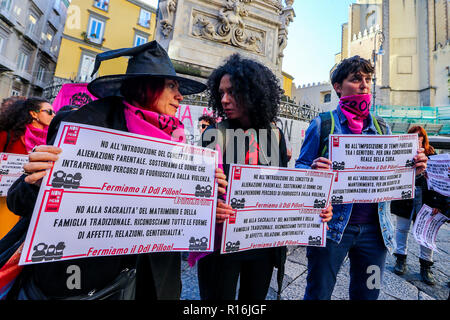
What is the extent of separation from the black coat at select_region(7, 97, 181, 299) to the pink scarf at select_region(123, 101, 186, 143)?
0.05 meters

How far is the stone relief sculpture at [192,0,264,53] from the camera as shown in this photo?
5934 mm

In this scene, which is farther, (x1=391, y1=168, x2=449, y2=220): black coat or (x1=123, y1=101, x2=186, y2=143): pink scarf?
(x1=391, y1=168, x2=449, y2=220): black coat

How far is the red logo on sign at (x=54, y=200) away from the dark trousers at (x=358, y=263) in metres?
1.60

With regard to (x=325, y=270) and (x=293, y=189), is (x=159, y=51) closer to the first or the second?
(x=293, y=189)

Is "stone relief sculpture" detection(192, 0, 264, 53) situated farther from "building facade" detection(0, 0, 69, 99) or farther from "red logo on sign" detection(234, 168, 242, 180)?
"building facade" detection(0, 0, 69, 99)

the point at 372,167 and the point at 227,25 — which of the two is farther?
the point at 227,25

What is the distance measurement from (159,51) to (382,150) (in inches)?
67.3

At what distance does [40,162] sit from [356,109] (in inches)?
80.1

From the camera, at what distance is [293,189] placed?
1452 millimetres

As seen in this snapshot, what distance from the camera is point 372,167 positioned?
1570 millimetres

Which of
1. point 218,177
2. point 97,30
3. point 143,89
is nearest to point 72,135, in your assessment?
point 143,89

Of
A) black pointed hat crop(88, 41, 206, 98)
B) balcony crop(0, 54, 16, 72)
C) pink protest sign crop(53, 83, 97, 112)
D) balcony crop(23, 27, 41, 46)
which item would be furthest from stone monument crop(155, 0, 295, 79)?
balcony crop(23, 27, 41, 46)

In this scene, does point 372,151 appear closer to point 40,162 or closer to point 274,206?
point 274,206

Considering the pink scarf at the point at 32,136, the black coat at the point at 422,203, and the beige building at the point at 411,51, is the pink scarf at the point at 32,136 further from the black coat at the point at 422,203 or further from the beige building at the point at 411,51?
the beige building at the point at 411,51
